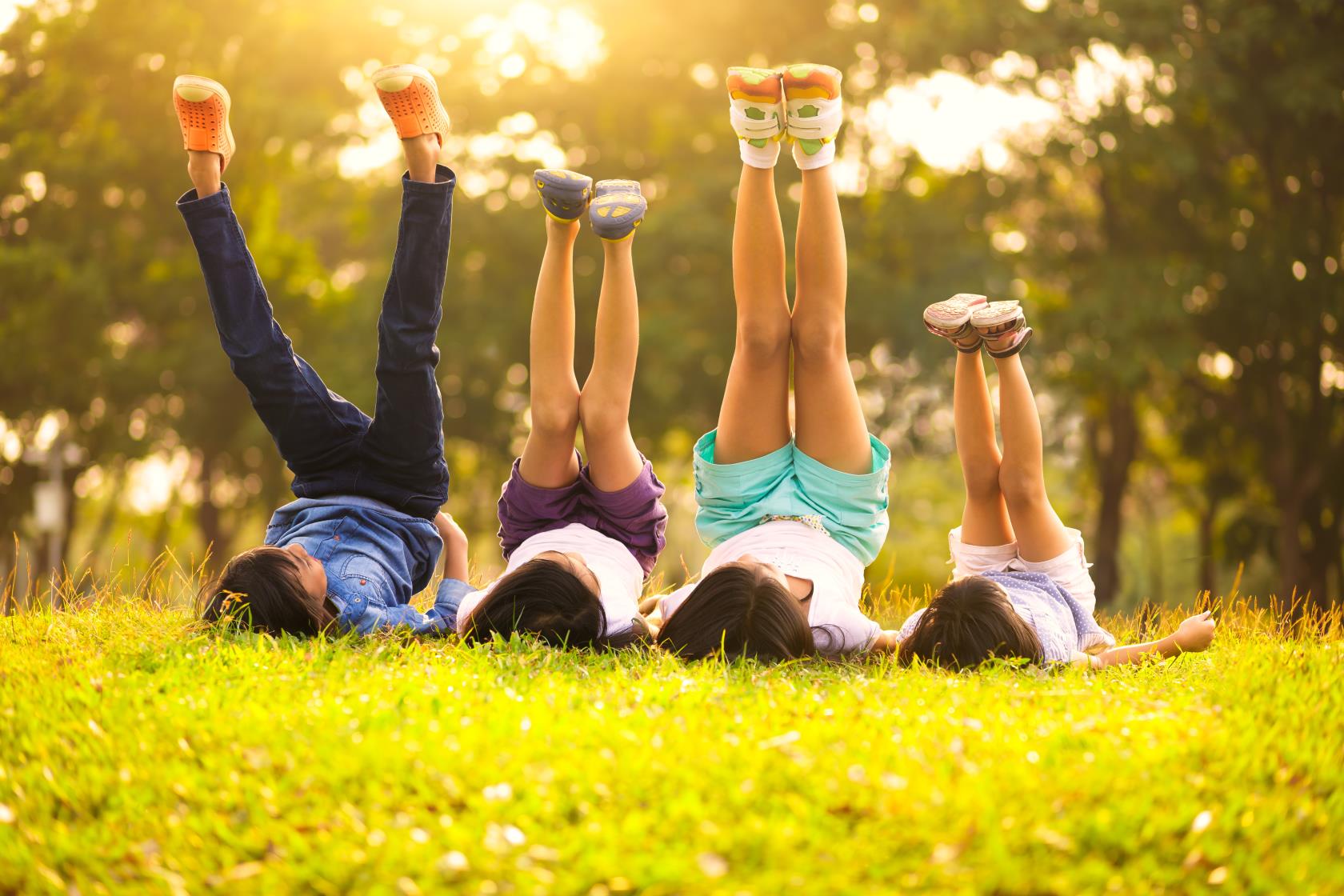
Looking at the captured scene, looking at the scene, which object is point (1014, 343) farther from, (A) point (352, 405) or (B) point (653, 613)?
(A) point (352, 405)

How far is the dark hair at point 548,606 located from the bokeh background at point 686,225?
11228 mm

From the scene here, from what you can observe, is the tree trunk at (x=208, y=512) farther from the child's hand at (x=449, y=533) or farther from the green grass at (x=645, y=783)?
the green grass at (x=645, y=783)

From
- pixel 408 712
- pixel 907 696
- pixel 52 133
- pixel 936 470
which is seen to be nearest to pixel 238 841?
pixel 408 712

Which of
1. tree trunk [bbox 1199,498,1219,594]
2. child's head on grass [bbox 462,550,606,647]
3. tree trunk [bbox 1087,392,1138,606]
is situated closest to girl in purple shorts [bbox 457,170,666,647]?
child's head on grass [bbox 462,550,606,647]

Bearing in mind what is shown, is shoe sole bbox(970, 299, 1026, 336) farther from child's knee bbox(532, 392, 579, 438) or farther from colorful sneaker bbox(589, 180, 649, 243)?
child's knee bbox(532, 392, 579, 438)

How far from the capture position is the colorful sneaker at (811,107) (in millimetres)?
4691

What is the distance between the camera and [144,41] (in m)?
15.7

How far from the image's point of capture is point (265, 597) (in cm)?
435

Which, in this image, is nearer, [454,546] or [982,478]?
[982,478]

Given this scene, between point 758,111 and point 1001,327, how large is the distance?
145 centimetres

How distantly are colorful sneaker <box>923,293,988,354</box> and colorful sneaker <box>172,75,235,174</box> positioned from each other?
3.13m

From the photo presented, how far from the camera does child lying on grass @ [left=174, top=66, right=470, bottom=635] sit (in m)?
4.74

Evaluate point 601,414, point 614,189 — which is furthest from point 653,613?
point 614,189

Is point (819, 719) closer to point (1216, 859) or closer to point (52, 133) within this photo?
point (1216, 859)
